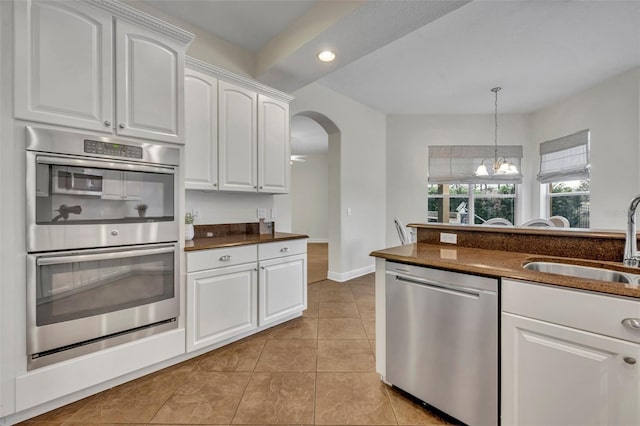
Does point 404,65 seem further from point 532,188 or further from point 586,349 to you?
point 532,188

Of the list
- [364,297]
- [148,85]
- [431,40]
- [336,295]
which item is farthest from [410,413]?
[431,40]

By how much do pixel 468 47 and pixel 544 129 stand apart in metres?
3.11

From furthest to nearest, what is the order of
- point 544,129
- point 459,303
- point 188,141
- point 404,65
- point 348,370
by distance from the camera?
1. point 544,129
2. point 404,65
3. point 188,141
4. point 348,370
5. point 459,303

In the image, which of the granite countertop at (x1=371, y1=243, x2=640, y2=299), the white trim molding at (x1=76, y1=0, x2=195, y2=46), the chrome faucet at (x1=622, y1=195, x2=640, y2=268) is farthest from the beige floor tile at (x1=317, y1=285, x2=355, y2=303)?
the white trim molding at (x1=76, y1=0, x2=195, y2=46)

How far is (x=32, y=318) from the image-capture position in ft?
4.77

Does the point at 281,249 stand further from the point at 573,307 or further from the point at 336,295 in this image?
the point at 573,307

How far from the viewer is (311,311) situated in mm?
3064

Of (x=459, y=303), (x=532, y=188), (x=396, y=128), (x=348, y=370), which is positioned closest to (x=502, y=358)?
(x=459, y=303)

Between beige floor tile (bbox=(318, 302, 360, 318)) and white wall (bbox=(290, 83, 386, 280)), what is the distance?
936 mm

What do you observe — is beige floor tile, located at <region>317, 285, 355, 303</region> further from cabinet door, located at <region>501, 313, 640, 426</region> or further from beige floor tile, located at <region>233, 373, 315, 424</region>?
cabinet door, located at <region>501, 313, 640, 426</region>

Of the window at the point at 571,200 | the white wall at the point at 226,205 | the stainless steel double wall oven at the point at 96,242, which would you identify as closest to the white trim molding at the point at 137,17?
the stainless steel double wall oven at the point at 96,242

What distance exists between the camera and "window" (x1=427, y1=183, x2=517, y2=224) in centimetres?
521

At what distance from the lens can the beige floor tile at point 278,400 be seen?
1511 millimetres

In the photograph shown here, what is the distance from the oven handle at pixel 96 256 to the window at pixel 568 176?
18.6ft
